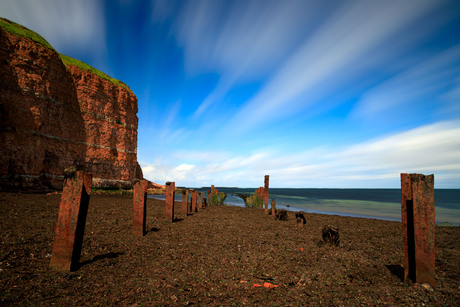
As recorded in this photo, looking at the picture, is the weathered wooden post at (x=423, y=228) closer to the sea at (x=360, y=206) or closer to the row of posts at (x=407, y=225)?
the row of posts at (x=407, y=225)

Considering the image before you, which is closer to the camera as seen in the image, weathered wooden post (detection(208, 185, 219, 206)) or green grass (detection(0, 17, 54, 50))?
green grass (detection(0, 17, 54, 50))

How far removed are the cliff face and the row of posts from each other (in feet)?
59.0

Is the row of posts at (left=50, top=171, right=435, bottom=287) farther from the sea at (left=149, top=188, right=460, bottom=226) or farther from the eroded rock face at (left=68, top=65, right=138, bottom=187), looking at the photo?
the eroded rock face at (left=68, top=65, right=138, bottom=187)

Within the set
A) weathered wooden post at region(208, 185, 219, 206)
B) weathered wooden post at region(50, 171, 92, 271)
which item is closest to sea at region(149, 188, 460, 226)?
weathered wooden post at region(208, 185, 219, 206)

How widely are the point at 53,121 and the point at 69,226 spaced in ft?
73.4

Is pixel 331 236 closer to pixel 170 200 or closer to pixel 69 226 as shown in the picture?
pixel 170 200

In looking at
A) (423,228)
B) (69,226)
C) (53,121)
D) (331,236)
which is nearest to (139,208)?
(69,226)

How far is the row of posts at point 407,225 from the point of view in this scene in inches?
157

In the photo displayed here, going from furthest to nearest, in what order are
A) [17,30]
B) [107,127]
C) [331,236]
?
[107,127] → [17,30] → [331,236]

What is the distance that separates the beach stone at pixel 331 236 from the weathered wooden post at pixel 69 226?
24.2 feet

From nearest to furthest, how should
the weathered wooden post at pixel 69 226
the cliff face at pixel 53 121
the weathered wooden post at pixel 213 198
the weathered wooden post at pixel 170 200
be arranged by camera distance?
the weathered wooden post at pixel 69 226, the weathered wooden post at pixel 170 200, the cliff face at pixel 53 121, the weathered wooden post at pixel 213 198

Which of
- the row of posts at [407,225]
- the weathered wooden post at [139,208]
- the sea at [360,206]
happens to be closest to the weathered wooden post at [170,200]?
the weathered wooden post at [139,208]

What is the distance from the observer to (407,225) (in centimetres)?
427

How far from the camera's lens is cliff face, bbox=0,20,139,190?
17062 mm
